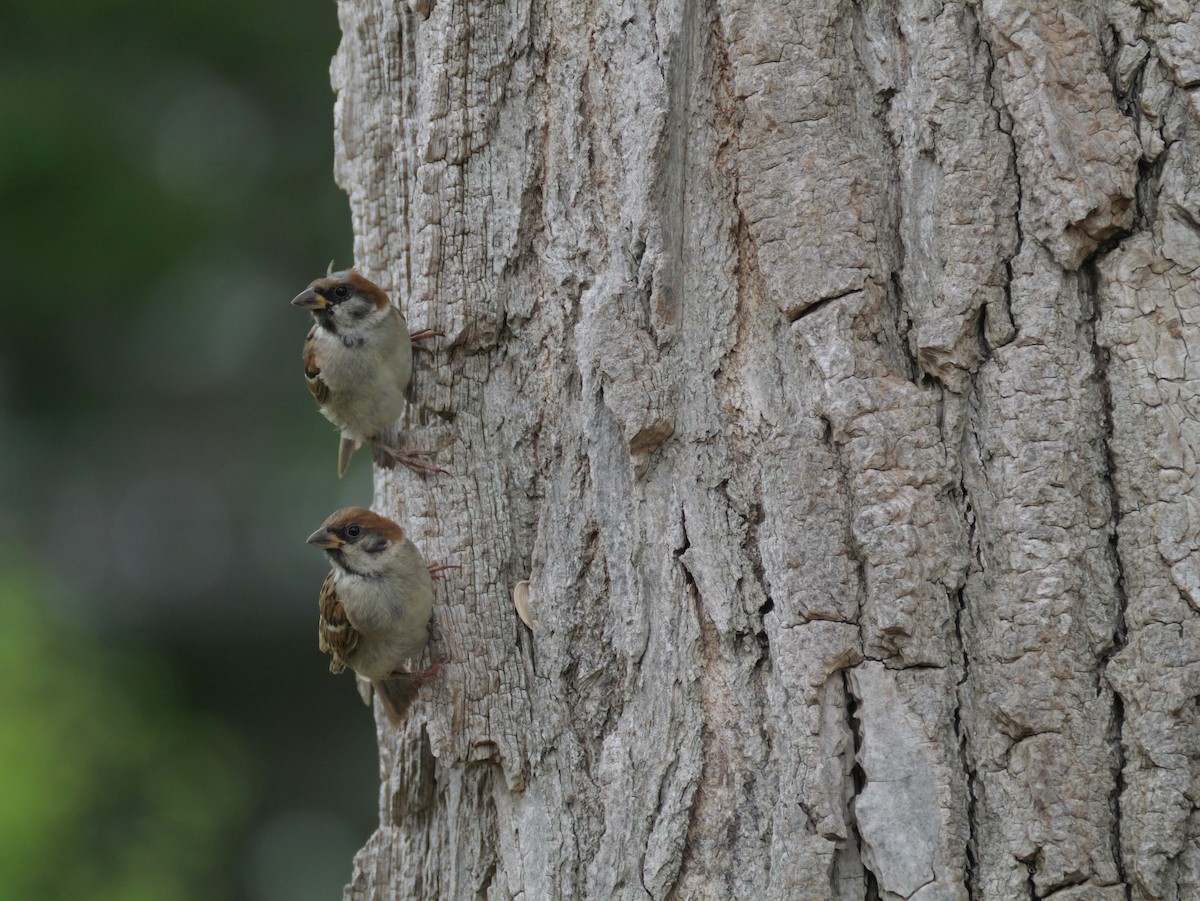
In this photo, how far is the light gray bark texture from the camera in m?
1.62

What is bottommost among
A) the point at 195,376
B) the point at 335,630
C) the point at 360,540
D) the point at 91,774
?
the point at 91,774

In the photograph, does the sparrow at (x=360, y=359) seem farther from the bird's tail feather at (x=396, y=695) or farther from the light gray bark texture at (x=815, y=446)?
the bird's tail feather at (x=396, y=695)

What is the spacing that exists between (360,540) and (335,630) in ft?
1.00

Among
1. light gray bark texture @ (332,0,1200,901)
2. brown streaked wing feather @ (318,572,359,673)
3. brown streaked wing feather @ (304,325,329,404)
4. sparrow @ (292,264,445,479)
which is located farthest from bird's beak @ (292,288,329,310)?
light gray bark texture @ (332,0,1200,901)

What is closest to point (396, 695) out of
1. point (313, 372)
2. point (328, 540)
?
point (328, 540)

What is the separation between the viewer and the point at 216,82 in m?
7.11

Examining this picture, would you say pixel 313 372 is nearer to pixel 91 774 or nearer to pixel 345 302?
pixel 345 302

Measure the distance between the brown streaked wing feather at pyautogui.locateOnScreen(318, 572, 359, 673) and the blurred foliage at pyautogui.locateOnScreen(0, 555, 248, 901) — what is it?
2.57 metres

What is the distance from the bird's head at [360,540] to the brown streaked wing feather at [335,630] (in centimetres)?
9

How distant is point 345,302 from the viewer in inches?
114

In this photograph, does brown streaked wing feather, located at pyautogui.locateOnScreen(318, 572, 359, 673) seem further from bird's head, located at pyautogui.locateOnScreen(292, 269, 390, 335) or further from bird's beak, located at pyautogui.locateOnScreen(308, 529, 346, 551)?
bird's head, located at pyautogui.locateOnScreen(292, 269, 390, 335)

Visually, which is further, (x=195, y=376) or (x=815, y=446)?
(x=195, y=376)

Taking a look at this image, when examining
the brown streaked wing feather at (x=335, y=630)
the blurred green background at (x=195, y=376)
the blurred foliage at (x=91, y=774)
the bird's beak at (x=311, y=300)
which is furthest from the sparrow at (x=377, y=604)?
the blurred green background at (x=195, y=376)

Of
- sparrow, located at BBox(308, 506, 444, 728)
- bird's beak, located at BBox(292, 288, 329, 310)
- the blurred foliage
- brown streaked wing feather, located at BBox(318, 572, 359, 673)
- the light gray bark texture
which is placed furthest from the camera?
the blurred foliage
